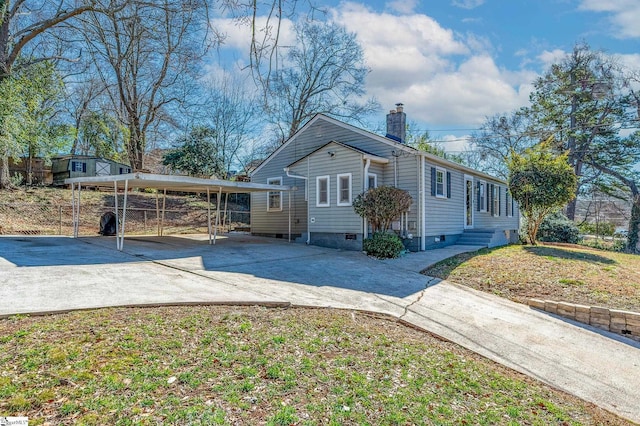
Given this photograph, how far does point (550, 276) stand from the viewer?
8359 millimetres

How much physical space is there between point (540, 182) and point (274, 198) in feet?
33.9

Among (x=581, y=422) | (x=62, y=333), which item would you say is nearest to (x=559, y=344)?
(x=581, y=422)

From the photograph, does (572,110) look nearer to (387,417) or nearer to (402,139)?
(402,139)

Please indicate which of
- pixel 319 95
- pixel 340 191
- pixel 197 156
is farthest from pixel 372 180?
pixel 319 95

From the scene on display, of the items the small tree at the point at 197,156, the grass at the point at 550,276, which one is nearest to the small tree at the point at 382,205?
the grass at the point at 550,276

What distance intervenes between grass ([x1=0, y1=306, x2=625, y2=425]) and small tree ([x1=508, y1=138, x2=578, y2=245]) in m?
10.4

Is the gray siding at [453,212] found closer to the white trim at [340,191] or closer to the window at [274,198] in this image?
the white trim at [340,191]

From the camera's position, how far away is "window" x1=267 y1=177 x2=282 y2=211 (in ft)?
51.4

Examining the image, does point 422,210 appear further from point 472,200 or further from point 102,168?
point 102,168

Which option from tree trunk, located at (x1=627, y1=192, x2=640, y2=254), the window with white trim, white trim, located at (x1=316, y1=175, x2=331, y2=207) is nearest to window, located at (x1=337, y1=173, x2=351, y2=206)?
white trim, located at (x1=316, y1=175, x2=331, y2=207)

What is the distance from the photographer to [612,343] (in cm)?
580

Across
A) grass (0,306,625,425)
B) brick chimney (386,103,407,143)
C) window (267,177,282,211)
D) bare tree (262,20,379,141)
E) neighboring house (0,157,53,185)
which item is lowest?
grass (0,306,625,425)

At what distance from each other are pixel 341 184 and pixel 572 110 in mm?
19675

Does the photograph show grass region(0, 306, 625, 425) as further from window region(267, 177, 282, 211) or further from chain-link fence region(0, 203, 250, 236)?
chain-link fence region(0, 203, 250, 236)
